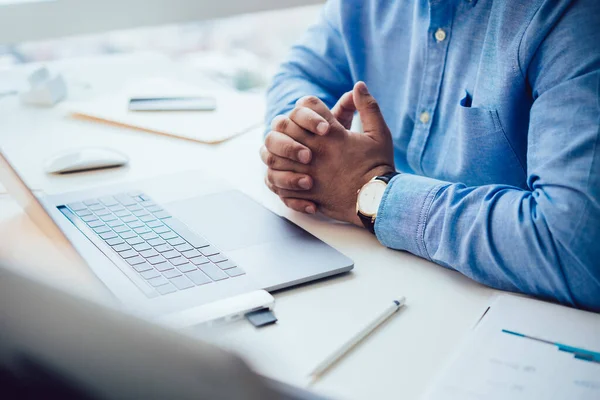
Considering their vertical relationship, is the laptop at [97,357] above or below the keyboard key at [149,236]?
above

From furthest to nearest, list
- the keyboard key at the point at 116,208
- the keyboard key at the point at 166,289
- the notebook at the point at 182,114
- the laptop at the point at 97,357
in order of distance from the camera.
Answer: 1. the notebook at the point at 182,114
2. the keyboard key at the point at 116,208
3. the keyboard key at the point at 166,289
4. the laptop at the point at 97,357

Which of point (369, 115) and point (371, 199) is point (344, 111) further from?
point (371, 199)

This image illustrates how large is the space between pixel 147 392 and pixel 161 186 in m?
0.72

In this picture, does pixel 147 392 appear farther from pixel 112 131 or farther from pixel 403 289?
pixel 112 131

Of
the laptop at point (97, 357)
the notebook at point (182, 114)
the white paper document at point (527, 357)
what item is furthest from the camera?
the notebook at point (182, 114)

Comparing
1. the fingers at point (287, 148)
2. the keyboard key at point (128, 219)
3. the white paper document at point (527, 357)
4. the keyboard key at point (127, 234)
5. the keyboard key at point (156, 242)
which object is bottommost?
the keyboard key at point (128, 219)

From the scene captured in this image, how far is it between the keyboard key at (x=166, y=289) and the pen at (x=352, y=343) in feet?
0.62

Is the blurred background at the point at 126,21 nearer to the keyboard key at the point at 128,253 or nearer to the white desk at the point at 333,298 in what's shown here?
the white desk at the point at 333,298

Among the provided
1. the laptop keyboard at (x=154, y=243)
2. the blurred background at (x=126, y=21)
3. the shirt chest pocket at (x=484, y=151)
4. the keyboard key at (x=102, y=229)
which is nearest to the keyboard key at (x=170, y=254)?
the laptop keyboard at (x=154, y=243)

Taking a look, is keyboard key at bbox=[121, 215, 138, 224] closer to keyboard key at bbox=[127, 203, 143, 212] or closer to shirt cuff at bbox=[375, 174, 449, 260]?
keyboard key at bbox=[127, 203, 143, 212]

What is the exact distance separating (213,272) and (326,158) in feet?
0.87

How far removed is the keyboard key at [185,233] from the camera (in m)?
0.81

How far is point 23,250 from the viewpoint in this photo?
82cm

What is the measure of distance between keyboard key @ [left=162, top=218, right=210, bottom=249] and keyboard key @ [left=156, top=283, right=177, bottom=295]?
0.32ft
